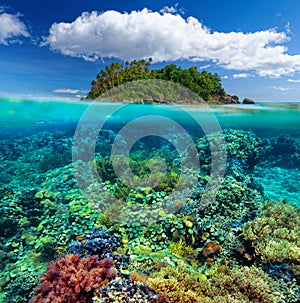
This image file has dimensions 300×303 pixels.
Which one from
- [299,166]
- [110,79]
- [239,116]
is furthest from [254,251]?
[110,79]

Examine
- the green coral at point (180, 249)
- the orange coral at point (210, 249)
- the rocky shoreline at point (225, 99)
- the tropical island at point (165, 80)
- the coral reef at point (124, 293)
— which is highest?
the tropical island at point (165, 80)

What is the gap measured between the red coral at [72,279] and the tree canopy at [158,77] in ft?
95.4

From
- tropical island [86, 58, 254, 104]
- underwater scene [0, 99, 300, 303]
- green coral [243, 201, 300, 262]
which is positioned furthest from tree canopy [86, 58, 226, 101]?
green coral [243, 201, 300, 262]

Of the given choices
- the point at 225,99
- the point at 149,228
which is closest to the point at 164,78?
the point at 225,99

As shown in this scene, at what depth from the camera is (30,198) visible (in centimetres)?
741

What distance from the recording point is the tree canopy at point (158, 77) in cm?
3100

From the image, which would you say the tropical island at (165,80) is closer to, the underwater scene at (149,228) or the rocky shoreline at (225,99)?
the rocky shoreline at (225,99)

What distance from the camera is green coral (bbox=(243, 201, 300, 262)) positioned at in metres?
4.24

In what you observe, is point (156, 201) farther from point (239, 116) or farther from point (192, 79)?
Answer: point (192, 79)

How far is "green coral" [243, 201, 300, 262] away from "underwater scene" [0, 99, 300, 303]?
0.9 inches

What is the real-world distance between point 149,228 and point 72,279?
282 centimetres

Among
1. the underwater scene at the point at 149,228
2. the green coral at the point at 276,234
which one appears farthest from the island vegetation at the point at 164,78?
the green coral at the point at 276,234

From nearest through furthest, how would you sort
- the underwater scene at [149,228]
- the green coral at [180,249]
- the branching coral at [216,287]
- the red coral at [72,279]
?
the red coral at [72,279]
the branching coral at [216,287]
the underwater scene at [149,228]
the green coral at [180,249]

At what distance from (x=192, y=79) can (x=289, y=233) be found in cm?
2846
